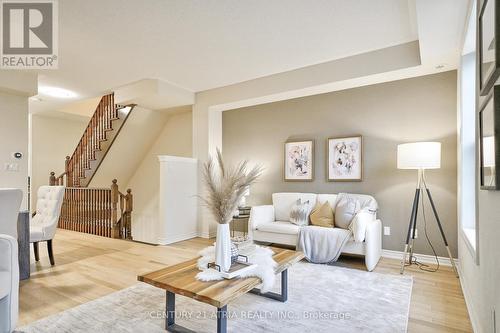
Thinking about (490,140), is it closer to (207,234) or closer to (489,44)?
(489,44)

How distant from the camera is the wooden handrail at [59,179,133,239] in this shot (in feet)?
16.8

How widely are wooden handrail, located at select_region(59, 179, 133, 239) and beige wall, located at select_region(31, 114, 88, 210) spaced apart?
1.81 meters

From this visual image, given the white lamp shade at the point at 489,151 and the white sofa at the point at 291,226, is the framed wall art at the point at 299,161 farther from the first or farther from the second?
the white lamp shade at the point at 489,151

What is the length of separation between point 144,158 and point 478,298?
6.44 metres

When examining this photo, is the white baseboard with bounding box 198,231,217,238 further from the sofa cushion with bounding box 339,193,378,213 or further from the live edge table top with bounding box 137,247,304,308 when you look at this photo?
the live edge table top with bounding box 137,247,304,308

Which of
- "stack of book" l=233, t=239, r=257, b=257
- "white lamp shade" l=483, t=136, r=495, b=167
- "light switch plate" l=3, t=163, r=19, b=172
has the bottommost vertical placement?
"stack of book" l=233, t=239, r=257, b=257

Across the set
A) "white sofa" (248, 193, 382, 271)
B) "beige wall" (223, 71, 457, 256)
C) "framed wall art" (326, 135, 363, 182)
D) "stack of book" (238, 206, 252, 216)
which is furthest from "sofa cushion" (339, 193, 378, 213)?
"stack of book" (238, 206, 252, 216)

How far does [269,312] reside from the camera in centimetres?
225

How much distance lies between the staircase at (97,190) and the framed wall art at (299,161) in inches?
117

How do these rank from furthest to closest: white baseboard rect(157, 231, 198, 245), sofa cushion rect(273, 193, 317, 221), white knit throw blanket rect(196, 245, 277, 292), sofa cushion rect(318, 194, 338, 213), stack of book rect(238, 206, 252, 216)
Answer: stack of book rect(238, 206, 252, 216) → white baseboard rect(157, 231, 198, 245) → sofa cushion rect(273, 193, 317, 221) → sofa cushion rect(318, 194, 338, 213) → white knit throw blanket rect(196, 245, 277, 292)

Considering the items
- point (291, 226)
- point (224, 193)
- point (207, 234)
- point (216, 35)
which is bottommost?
point (207, 234)

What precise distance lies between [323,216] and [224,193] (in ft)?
7.67

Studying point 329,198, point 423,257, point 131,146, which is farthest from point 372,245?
point 131,146

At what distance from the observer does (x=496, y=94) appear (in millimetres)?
1224
